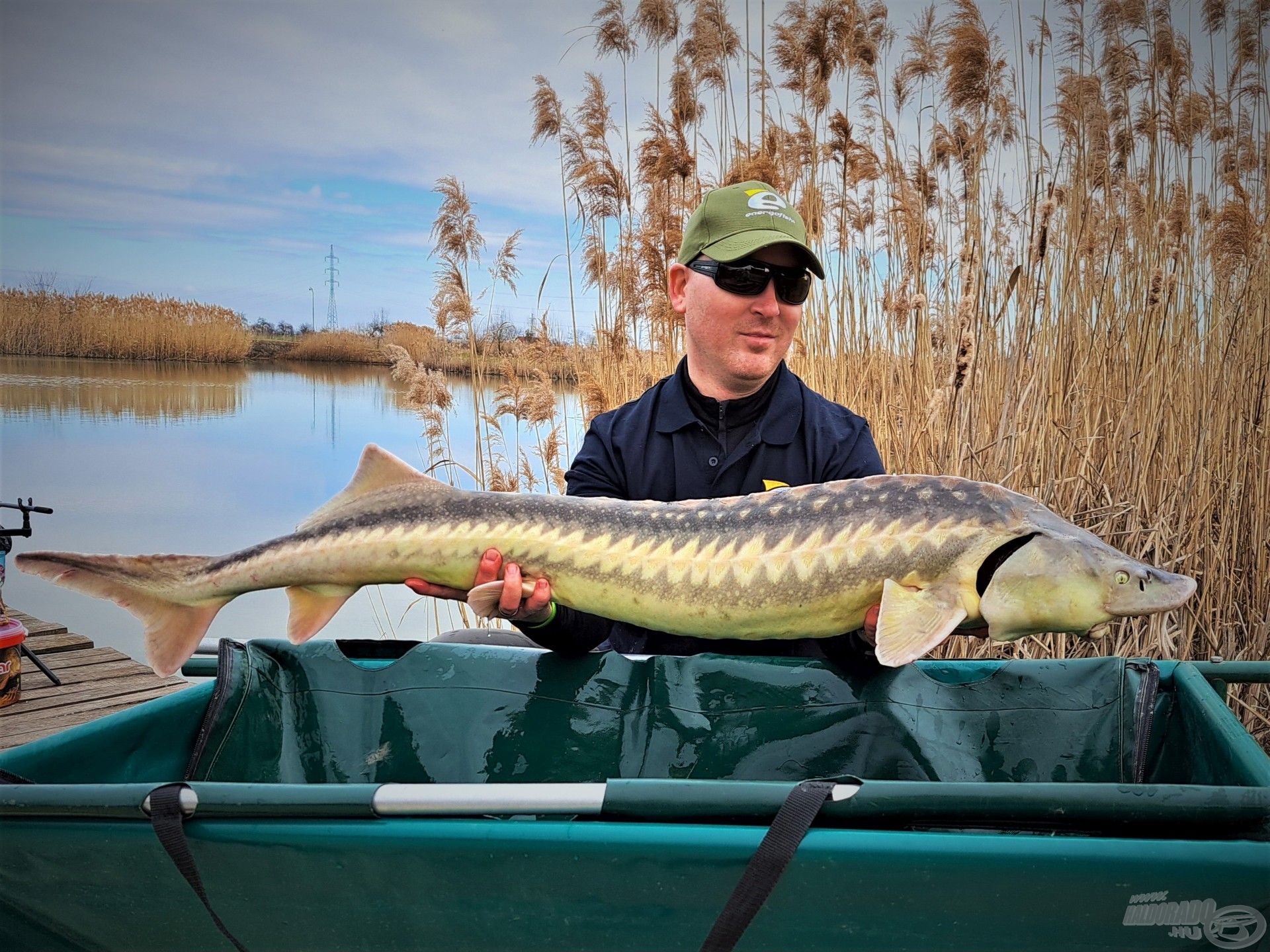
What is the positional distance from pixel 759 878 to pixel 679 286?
1.23 metres

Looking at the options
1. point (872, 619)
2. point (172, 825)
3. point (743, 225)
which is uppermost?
point (743, 225)

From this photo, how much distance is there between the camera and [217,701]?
1600 mm

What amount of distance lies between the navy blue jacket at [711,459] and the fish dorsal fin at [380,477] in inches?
14.6

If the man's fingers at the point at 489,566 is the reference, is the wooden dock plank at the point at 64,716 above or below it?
below

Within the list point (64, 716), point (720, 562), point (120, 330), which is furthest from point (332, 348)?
point (720, 562)

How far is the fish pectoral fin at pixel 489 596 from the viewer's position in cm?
145

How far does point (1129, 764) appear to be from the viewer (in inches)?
61.2

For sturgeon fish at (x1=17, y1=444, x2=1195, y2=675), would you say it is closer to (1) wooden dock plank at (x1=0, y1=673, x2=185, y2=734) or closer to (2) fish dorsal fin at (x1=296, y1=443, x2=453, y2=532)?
(2) fish dorsal fin at (x1=296, y1=443, x2=453, y2=532)

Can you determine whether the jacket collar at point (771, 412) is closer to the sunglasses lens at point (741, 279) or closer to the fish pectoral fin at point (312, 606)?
the sunglasses lens at point (741, 279)

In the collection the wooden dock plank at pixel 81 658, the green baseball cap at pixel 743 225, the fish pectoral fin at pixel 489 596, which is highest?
the green baseball cap at pixel 743 225

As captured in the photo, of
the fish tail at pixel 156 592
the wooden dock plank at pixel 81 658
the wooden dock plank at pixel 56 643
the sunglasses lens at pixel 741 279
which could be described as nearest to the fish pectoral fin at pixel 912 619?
the sunglasses lens at pixel 741 279

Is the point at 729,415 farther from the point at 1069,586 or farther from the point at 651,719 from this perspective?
the point at 1069,586

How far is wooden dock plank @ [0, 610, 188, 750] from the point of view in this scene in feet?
8.90

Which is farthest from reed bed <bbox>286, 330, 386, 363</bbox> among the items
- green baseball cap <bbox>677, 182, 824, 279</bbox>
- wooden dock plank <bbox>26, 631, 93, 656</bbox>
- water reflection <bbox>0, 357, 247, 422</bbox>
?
green baseball cap <bbox>677, 182, 824, 279</bbox>
